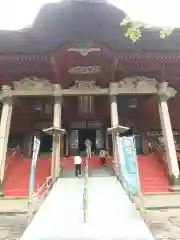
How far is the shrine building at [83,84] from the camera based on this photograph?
12.7 metres

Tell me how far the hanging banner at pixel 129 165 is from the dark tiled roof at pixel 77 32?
5.38 m

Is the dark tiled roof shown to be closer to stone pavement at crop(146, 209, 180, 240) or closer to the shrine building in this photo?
the shrine building

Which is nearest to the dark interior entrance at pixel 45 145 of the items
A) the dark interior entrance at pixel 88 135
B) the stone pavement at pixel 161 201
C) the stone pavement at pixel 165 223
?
the dark interior entrance at pixel 88 135

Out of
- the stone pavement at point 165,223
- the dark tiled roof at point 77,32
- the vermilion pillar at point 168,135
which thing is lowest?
the stone pavement at point 165,223

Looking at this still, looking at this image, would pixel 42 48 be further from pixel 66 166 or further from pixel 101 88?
pixel 66 166

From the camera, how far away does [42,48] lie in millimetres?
13078

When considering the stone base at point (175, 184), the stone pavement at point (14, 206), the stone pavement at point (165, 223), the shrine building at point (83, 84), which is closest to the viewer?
the stone pavement at point (165, 223)

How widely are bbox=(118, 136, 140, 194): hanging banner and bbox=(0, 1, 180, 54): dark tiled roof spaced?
538 centimetres

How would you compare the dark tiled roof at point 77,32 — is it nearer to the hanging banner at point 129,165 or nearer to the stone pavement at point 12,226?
the hanging banner at point 129,165

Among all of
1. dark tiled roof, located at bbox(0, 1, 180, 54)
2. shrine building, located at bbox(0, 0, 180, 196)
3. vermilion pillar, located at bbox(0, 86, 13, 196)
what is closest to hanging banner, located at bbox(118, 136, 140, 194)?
shrine building, located at bbox(0, 0, 180, 196)

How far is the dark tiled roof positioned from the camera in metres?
12.4

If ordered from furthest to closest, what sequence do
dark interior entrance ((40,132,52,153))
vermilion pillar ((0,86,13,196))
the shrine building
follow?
1. dark interior entrance ((40,132,52,153))
2. vermilion pillar ((0,86,13,196))
3. the shrine building

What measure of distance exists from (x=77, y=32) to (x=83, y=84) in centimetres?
374

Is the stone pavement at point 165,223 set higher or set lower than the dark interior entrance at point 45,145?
lower
